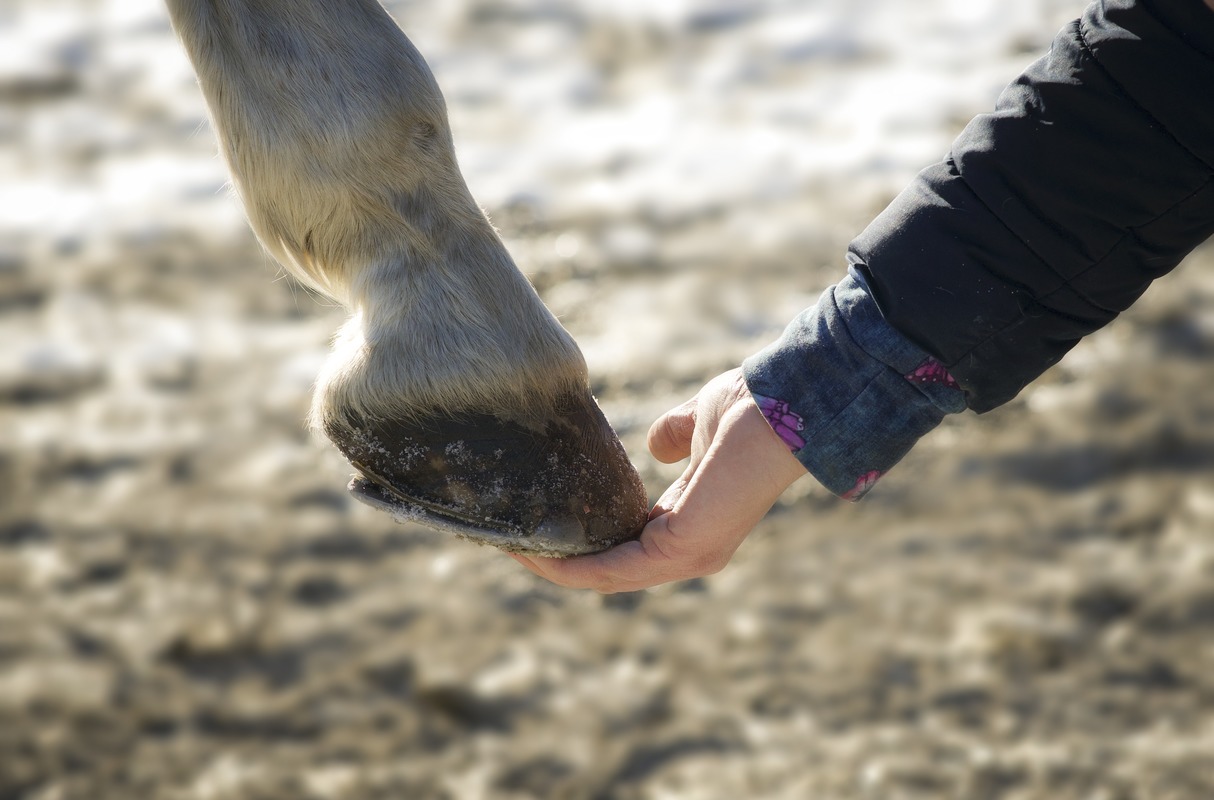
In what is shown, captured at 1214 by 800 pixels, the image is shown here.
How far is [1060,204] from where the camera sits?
109 cm

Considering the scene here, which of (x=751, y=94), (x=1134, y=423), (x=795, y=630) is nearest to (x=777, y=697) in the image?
(x=795, y=630)

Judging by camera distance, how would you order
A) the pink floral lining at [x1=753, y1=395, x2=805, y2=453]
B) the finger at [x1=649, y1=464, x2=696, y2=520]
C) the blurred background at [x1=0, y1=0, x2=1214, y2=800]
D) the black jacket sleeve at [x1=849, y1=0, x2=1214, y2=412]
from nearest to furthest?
the black jacket sleeve at [x1=849, y1=0, x2=1214, y2=412], the pink floral lining at [x1=753, y1=395, x2=805, y2=453], the finger at [x1=649, y1=464, x2=696, y2=520], the blurred background at [x1=0, y1=0, x2=1214, y2=800]

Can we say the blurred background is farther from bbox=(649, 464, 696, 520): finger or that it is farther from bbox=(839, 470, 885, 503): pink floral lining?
bbox=(839, 470, 885, 503): pink floral lining

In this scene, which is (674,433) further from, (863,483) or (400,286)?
(400,286)

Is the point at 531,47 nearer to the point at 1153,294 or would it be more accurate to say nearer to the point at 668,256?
the point at 668,256

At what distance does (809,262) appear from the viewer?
3146 millimetres

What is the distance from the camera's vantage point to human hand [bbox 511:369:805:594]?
3.92 ft

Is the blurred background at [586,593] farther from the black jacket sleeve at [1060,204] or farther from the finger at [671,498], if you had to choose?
the black jacket sleeve at [1060,204]

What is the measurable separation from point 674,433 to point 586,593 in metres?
1.07

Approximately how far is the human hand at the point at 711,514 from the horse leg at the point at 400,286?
5 centimetres

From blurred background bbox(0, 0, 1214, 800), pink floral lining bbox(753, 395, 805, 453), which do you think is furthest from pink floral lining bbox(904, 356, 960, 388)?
blurred background bbox(0, 0, 1214, 800)

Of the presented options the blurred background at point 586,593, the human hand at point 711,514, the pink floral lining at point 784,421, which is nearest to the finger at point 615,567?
the human hand at point 711,514

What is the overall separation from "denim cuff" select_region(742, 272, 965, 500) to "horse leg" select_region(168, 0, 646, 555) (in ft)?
0.62

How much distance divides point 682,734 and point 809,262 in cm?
146
